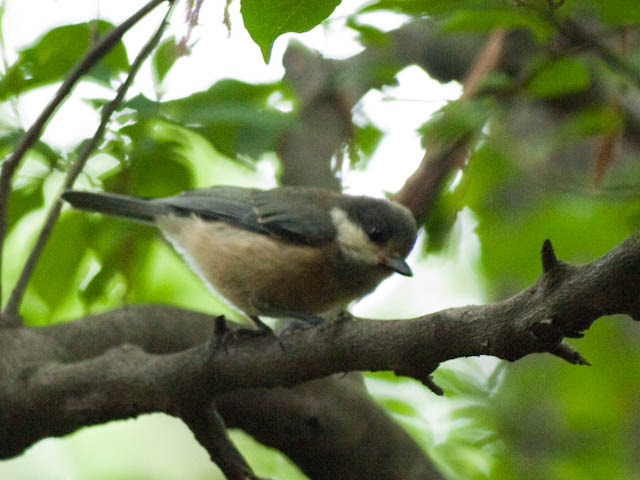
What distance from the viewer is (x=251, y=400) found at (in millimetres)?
3457

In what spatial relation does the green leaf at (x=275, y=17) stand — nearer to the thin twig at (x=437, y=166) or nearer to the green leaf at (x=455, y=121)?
the green leaf at (x=455, y=121)

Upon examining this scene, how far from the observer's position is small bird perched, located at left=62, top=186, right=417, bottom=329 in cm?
394

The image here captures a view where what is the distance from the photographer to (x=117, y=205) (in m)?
3.95

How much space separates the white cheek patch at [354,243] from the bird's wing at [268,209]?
52 mm

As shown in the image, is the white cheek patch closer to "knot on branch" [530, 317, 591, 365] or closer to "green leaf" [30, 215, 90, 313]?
"green leaf" [30, 215, 90, 313]

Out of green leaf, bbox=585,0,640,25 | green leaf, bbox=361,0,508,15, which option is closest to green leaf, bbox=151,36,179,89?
green leaf, bbox=361,0,508,15

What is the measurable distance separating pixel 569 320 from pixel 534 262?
227cm

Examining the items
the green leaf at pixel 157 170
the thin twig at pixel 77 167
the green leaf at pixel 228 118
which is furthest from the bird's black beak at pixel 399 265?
the thin twig at pixel 77 167

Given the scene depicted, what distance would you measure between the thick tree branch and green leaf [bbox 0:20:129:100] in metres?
1.15

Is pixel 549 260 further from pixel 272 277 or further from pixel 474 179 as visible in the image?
pixel 474 179

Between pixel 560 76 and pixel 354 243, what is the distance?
152cm

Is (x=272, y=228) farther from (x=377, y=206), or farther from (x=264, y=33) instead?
(x=264, y=33)

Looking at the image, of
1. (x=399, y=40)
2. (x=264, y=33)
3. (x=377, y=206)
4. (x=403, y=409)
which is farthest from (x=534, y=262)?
(x=264, y=33)

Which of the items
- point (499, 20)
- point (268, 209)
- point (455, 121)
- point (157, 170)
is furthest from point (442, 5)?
point (268, 209)
